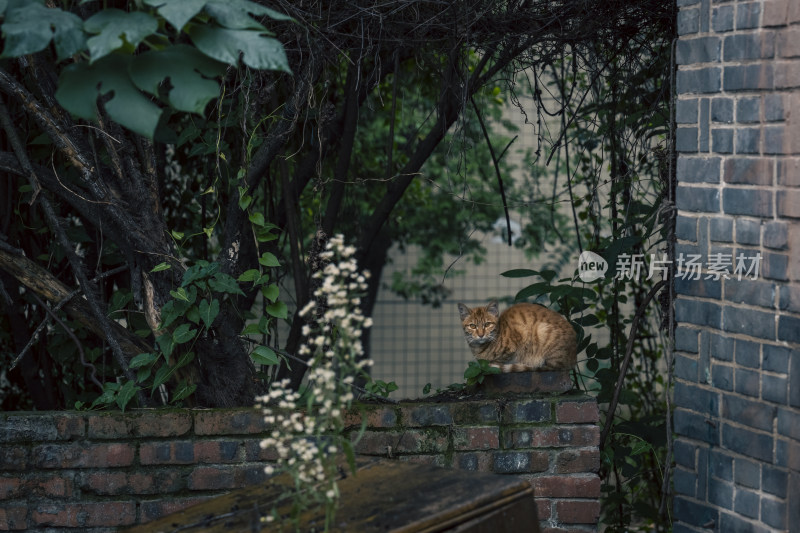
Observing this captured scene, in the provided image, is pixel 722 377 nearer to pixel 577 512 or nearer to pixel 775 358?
pixel 775 358

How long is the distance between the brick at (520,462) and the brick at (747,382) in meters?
0.81

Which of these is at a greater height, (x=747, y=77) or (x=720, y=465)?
(x=747, y=77)

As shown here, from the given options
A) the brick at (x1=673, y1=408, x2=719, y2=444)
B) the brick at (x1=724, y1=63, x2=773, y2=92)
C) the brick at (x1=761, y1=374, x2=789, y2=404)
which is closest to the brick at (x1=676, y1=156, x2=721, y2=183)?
the brick at (x1=724, y1=63, x2=773, y2=92)

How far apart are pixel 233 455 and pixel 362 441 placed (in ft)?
1.43

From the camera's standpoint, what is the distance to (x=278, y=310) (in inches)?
131

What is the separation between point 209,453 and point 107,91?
1689 mm

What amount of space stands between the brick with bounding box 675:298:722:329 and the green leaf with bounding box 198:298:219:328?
151 centimetres

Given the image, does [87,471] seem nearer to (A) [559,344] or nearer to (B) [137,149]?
(B) [137,149]

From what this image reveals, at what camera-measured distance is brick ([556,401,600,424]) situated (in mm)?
3201

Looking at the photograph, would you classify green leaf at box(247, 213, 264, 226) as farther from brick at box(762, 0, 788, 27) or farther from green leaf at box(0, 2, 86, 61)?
brick at box(762, 0, 788, 27)

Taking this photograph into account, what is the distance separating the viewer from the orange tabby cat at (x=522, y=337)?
12.2 ft

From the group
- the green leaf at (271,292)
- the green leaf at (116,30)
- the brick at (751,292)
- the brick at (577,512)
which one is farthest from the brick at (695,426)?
the green leaf at (116,30)

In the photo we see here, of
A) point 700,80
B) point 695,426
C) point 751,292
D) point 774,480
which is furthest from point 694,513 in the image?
point 700,80

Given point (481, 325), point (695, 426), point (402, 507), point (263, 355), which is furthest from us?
point (481, 325)
